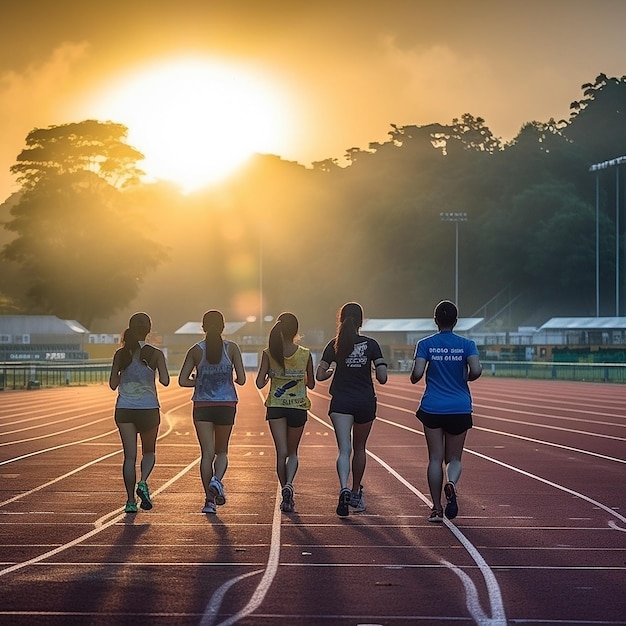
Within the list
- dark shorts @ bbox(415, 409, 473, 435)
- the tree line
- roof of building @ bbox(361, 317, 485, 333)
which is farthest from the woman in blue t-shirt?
roof of building @ bbox(361, 317, 485, 333)

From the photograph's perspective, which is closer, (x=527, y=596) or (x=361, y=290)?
(x=527, y=596)

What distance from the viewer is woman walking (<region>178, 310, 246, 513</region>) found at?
11789 millimetres

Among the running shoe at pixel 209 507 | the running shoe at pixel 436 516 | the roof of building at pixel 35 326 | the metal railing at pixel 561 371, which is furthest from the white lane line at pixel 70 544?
the roof of building at pixel 35 326

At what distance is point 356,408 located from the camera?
11.5 m

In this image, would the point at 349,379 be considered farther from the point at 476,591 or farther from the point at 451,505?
the point at 476,591

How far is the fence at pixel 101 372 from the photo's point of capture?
5081cm

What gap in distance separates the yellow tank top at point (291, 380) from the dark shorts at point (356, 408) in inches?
15.0

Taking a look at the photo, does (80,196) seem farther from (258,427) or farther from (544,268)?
(258,427)

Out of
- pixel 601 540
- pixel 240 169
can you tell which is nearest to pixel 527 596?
pixel 601 540

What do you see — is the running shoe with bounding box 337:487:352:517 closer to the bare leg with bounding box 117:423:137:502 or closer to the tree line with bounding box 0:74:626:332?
the bare leg with bounding box 117:423:137:502

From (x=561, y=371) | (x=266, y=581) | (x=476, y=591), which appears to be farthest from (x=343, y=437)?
(x=561, y=371)

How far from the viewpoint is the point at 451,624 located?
7.09 meters

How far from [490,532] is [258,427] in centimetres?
1522

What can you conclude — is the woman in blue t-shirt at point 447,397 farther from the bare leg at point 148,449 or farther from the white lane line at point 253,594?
the bare leg at point 148,449
